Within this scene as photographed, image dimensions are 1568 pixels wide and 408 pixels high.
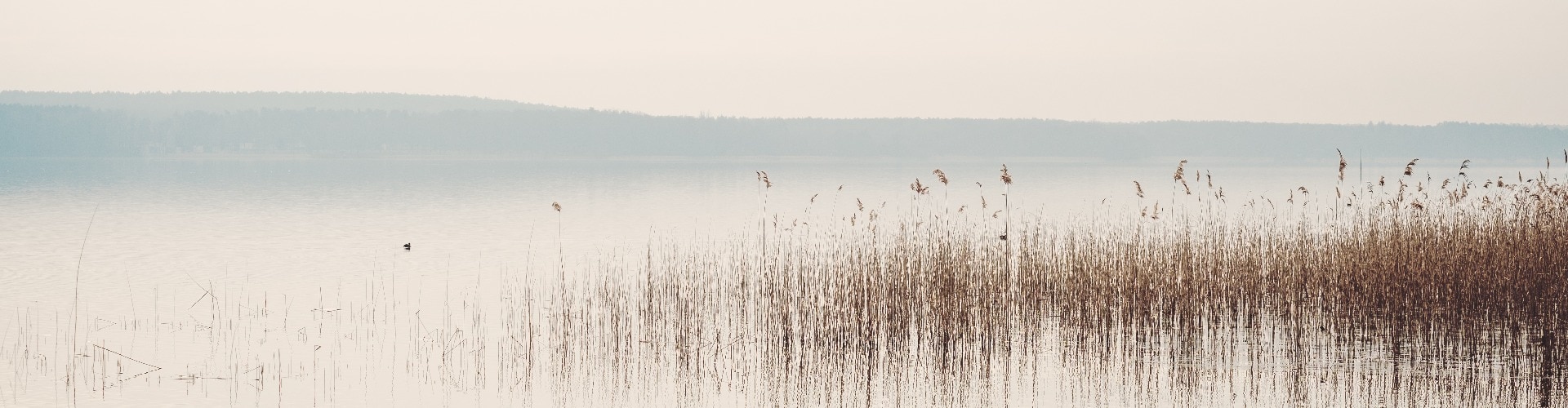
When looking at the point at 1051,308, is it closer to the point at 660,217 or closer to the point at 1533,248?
the point at 1533,248

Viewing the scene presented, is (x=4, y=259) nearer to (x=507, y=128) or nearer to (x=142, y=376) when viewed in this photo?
(x=142, y=376)

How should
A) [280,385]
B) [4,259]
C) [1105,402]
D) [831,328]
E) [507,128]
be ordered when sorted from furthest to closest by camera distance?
[507,128] < [4,259] < [831,328] < [280,385] < [1105,402]

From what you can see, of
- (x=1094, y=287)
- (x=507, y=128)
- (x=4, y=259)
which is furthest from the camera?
(x=507, y=128)

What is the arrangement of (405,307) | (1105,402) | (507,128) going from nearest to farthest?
(1105,402) < (405,307) < (507,128)

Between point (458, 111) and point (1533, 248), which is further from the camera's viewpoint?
point (458, 111)

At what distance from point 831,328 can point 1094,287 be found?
2127 millimetres

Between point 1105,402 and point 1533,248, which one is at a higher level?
point 1533,248

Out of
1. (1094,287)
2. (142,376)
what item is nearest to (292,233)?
(142,376)

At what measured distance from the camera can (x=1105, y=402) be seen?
22.2ft

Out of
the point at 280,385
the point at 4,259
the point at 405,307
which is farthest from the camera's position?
the point at 4,259

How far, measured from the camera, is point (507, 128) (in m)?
142

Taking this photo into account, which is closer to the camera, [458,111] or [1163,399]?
[1163,399]

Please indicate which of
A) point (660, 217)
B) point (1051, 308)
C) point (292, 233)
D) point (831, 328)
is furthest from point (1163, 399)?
point (660, 217)

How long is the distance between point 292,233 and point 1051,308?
1551 centimetres
